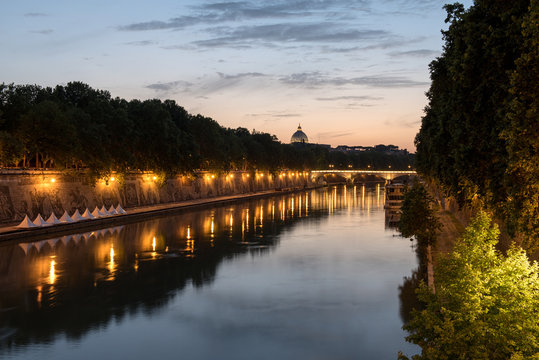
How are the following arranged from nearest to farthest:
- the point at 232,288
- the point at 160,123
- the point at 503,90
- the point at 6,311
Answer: the point at 503,90 → the point at 6,311 → the point at 232,288 → the point at 160,123

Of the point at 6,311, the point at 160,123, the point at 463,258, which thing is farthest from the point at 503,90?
the point at 160,123

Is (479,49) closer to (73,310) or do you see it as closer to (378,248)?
(73,310)

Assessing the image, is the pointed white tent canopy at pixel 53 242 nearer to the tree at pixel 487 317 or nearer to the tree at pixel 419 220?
the tree at pixel 419 220

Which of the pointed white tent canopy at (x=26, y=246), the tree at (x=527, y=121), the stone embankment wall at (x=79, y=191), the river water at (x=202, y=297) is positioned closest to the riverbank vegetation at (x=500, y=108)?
the tree at (x=527, y=121)

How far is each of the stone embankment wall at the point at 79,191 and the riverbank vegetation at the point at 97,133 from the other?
1698 mm

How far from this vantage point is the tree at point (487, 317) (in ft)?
32.1

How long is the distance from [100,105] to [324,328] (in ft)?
157

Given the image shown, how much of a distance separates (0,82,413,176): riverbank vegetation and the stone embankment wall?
1698 mm

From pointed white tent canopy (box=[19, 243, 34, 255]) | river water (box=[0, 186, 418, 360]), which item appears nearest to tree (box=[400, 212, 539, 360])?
river water (box=[0, 186, 418, 360])

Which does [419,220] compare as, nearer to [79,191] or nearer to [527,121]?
[527,121]

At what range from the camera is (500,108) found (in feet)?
45.6

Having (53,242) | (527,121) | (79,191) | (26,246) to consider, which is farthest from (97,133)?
(527,121)

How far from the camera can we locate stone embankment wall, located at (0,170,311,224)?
45750mm

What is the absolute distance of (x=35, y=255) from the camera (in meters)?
33.2
